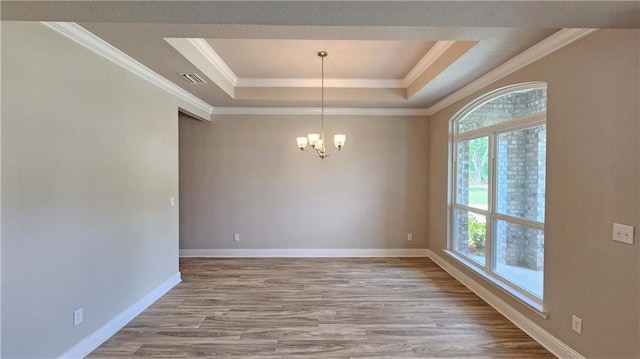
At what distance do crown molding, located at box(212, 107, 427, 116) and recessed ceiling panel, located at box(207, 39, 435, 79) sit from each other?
2.78 ft

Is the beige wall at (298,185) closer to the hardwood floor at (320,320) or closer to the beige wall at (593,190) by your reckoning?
the hardwood floor at (320,320)

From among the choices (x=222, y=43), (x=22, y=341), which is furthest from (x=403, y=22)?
(x=22, y=341)

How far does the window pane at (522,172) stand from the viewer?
2738 mm

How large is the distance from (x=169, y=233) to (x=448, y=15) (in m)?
3.78

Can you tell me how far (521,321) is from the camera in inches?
112

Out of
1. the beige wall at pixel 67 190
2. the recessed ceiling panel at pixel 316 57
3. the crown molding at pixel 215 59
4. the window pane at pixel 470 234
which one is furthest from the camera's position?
the window pane at pixel 470 234

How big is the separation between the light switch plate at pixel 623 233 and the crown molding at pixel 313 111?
3521mm

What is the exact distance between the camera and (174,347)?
8.34 feet

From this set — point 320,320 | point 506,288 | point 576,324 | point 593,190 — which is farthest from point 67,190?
point 506,288

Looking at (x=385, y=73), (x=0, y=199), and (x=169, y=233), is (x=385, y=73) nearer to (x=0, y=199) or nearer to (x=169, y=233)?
(x=169, y=233)

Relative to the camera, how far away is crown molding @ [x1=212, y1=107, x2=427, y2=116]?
16.7 ft

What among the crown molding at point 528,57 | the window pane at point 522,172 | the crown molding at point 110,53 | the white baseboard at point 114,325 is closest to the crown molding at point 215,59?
the crown molding at point 110,53

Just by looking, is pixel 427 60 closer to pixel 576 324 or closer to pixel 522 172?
pixel 522 172

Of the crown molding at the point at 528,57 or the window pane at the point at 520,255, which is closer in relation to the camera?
the crown molding at the point at 528,57
